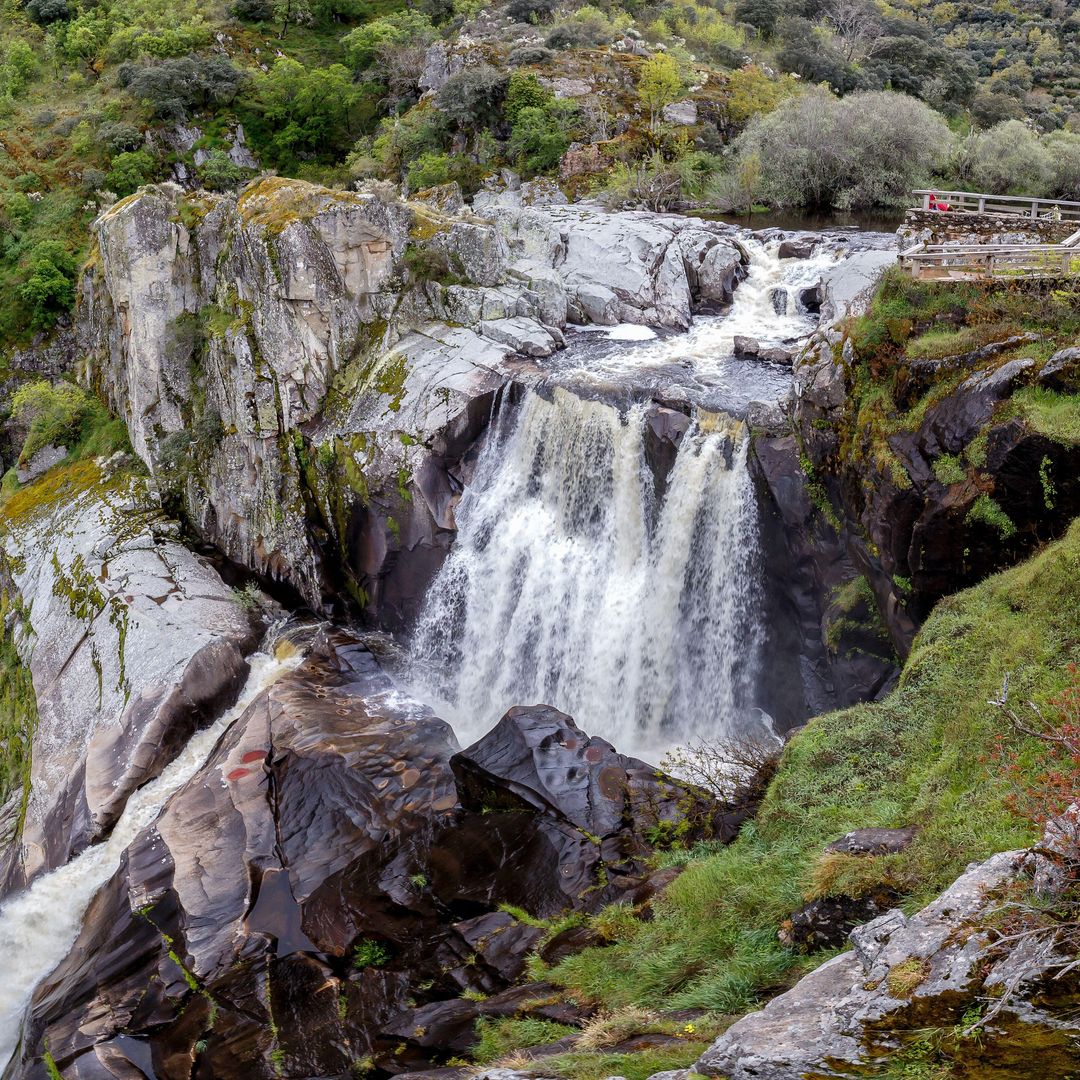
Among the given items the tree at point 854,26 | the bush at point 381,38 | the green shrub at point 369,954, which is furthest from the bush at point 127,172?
the green shrub at point 369,954

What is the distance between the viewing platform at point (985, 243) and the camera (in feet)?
50.1

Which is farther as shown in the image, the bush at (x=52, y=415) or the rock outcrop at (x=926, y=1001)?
the bush at (x=52, y=415)

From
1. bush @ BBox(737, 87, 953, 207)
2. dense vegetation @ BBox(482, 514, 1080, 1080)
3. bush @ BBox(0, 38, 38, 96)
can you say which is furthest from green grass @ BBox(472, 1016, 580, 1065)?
bush @ BBox(0, 38, 38, 96)

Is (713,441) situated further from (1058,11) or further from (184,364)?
(1058,11)

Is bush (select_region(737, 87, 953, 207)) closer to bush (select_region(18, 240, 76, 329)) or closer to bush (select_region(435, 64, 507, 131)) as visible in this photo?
bush (select_region(435, 64, 507, 131))

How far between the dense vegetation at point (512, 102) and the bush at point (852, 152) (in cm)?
9

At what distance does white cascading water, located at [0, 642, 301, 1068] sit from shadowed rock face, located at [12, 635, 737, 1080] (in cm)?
83

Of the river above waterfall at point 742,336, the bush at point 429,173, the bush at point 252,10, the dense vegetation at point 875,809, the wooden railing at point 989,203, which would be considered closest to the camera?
the dense vegetation at point 875,809

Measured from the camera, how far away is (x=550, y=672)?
19.2 metres

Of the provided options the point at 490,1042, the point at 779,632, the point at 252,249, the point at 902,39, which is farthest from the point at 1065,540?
the point at 902,39

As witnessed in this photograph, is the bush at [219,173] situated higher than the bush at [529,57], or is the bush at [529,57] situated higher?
the bush at [529,57]

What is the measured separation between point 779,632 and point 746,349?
868cm

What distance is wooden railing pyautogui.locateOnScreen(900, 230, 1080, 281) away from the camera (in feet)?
49.4

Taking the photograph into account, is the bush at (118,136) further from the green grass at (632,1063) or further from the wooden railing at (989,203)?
the green grass at (632,1063)
